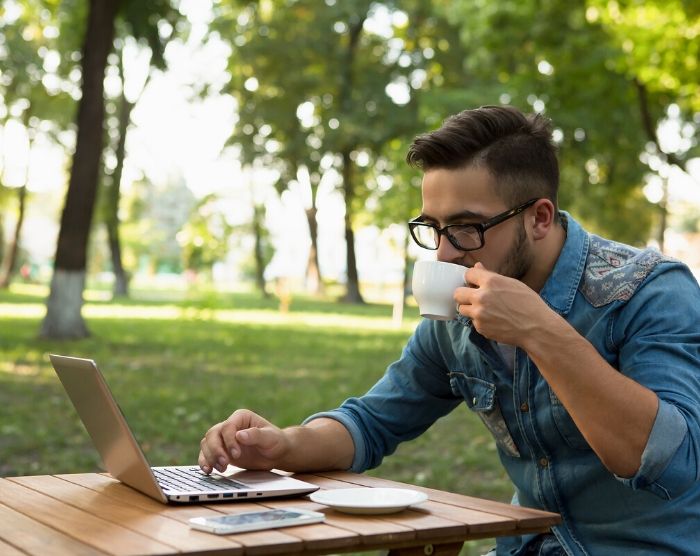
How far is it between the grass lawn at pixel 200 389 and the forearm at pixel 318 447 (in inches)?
114

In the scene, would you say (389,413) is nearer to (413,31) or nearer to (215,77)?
(413,31)

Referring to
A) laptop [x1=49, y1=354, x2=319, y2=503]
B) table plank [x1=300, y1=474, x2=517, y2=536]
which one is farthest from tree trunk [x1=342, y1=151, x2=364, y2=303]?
table plank [x1=300, y1=474, x2=517, y2=536]

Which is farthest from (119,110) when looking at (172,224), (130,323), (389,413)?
(172,224)

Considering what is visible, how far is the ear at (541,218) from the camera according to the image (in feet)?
9.39

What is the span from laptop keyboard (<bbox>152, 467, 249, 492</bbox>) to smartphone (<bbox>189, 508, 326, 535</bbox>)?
0.98ft

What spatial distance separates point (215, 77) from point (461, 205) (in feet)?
129

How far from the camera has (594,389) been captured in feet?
7.77

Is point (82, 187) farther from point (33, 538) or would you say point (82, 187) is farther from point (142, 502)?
point (33, 538)

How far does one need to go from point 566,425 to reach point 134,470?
3.46ft

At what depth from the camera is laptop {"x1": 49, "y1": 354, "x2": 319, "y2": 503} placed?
240 centimetres

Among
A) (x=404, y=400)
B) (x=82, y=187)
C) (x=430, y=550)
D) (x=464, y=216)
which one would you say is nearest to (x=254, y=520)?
(x=430, y=550)

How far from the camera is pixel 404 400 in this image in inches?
125

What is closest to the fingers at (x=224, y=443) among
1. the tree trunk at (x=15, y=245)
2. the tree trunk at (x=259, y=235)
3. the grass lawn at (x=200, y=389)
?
the grass lawn at (x=200, y=389)

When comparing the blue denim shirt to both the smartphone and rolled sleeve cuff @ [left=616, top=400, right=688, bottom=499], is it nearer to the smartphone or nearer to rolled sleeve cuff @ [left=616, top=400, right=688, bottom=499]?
rolled sleeve cuff @ [left=616, top=400, right=688, bottom=499]
